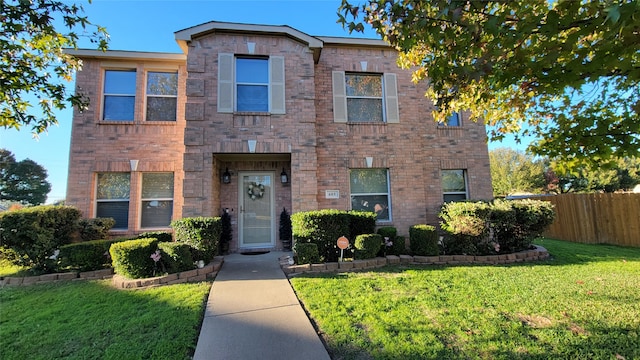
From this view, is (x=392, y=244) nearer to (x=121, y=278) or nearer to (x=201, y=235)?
(x=201, y=235)

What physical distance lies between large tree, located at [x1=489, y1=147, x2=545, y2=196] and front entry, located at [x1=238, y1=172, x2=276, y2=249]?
27937 mm

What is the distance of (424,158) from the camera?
9.00 m

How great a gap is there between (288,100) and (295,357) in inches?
255

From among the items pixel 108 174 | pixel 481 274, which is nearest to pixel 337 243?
pixel 481 274

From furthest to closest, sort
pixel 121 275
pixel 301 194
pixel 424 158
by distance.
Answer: pixel 424 158, pixel 301 194, pixel 121 275

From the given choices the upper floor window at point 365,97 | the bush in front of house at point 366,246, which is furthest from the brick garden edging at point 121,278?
the upper floor window at point 365,97

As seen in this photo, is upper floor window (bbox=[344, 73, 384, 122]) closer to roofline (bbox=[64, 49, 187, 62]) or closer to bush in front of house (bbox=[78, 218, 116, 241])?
roofline (bbox=[64, 49, 187, 62])

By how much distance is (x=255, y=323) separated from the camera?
3.45 meters

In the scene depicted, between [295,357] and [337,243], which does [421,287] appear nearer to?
[337,243]

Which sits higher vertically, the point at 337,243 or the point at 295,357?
the point at 337,243

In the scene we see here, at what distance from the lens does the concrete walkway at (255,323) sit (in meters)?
2.82

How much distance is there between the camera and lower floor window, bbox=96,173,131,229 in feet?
25.6

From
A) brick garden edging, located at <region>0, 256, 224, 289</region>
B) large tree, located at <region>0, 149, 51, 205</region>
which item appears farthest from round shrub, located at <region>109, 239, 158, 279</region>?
large tree, located at <region>0, 149, 51, 205</region>

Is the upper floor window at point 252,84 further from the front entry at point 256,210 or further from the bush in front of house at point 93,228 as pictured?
the bush in front of house at point 93,228
